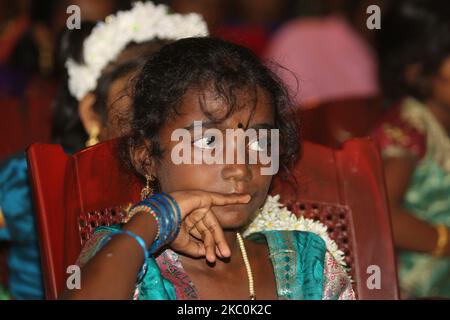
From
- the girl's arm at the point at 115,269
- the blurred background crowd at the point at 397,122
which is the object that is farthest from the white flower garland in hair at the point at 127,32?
the girl's arm at the point at 115,269

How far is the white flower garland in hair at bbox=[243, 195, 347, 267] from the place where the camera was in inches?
106

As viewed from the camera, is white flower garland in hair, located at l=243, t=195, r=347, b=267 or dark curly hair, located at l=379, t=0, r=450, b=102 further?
dark curly hair, located at l=379, t=0, r=450, b=102

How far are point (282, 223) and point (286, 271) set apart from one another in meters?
0.26

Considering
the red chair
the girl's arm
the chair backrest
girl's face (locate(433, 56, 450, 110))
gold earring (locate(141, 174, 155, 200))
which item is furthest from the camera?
girl's face (locate(433, 56, 450, 110))

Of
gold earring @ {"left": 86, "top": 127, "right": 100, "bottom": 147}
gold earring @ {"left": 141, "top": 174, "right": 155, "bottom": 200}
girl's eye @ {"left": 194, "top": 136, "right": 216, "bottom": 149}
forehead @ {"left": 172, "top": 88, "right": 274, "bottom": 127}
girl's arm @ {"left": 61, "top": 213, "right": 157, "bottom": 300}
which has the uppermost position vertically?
gold earring @ {"left": 86, "top": 127, "right": 100, "bottom": 147}

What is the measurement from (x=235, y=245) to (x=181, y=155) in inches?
13.4

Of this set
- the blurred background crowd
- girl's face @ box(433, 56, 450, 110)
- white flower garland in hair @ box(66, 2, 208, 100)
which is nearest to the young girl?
the blurred background crowd

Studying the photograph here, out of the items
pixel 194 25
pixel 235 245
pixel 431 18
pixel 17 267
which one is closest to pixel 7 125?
pixel 17 267

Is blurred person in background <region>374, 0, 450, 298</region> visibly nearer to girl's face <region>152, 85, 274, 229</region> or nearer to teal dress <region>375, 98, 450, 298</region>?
teal dress <region>375, 98, 450, 298</region>

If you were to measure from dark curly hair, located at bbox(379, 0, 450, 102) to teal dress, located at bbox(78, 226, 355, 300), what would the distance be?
1.74 meters

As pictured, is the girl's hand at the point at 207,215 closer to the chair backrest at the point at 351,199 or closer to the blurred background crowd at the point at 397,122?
the chair backrest at the point at 351,199

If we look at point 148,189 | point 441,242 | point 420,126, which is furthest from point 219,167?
point 420,126

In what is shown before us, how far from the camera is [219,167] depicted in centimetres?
223

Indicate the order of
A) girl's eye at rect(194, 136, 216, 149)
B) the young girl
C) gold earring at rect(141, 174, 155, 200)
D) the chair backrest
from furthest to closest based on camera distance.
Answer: the chair backrest, gold earring at rect(141, 174, 155, 200), girl's eye at rect(194, 136, 216, 149), the young girl
